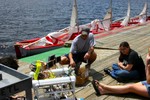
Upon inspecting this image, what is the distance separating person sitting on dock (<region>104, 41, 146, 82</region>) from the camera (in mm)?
5992

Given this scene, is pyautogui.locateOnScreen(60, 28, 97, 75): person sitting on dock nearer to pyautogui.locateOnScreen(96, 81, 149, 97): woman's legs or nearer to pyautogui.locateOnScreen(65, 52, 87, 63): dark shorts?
pyautogui.locateOnScreen(65, 52, 87, 63): dark shorts

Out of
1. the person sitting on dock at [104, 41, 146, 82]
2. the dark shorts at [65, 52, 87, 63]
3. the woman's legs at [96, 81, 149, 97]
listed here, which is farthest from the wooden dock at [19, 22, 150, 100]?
the dark shorts at [65, 52, 87, 63]

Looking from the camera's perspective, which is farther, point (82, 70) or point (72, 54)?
point (72, 54)

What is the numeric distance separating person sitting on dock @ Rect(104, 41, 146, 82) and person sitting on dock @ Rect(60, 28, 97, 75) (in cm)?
74

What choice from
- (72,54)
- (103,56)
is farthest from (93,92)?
(103,56)

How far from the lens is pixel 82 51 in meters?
7.02

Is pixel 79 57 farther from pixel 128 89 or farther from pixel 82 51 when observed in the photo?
pixel 128 89

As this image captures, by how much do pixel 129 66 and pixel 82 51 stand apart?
1.40 m

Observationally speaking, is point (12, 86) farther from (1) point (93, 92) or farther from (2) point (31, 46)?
(2) point (31, 46)

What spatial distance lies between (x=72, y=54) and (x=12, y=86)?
447 centimetres

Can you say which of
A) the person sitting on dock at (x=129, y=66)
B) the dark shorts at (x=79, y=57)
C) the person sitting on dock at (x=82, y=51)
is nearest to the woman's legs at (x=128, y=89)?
the person sitting on dock at (x=129, y=66)

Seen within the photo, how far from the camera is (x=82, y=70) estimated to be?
6.26 metres

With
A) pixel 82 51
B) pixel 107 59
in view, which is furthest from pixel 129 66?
pixel 107 59

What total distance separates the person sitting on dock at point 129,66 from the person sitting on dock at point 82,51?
2.42 ft
